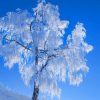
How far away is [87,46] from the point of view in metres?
32.5

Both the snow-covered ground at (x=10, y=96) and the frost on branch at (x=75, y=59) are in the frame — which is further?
the snow-covered ground at (x=10, y=96)

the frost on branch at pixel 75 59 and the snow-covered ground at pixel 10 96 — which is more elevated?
the snow-covered ground at pixel 10 96

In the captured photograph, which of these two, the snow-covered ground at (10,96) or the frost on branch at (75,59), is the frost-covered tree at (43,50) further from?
the snow-covered ground at (10,96)

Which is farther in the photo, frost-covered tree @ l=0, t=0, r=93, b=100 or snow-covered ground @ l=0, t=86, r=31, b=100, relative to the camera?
snow-covered ground @ l=0, t=86, r=31, b=100

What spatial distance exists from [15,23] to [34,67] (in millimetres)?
4708

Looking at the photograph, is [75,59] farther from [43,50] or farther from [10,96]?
[10,96]

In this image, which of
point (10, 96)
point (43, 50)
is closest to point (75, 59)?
point (43, 50)

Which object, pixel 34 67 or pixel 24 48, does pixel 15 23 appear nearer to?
pixel 24 48

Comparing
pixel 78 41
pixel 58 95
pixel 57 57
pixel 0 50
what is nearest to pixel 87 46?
pixel 78 41

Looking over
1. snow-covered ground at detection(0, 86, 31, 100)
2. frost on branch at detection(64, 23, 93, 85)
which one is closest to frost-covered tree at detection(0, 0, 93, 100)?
frost on branch at detection(64, 23, 93, 85)

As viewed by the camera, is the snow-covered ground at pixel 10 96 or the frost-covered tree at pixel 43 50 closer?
the frost-covered tree at pixel 43 50

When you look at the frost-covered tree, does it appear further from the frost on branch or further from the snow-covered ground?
the snow-covered ground

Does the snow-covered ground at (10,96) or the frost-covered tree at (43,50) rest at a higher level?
the snow-covered ground at (10,96)

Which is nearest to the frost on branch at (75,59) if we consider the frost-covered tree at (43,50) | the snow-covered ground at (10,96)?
the frost-covered tree at (43,50)
